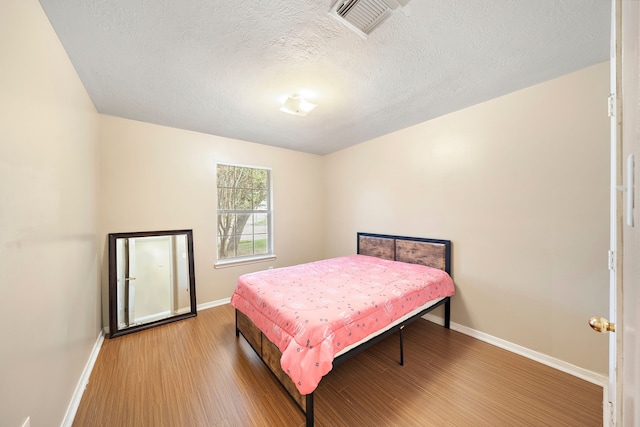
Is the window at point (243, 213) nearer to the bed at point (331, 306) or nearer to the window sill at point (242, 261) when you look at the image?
the window sill at point (242, 261)

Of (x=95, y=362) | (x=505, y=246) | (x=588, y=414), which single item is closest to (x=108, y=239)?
(x=95, y=362)

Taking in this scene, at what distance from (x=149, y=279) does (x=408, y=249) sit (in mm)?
3434

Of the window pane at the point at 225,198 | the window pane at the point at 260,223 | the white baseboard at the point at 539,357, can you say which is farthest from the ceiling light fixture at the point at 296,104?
the white baseboard at the point at 539,357

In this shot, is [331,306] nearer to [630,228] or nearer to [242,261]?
[630,228]

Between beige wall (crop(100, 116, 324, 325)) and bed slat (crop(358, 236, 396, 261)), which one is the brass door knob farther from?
beige wall (crop(100, 116, 324, 325))

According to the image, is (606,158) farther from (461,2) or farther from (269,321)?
(269,321)

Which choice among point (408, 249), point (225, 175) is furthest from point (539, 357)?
point (225, 175)

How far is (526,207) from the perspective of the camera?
7.13 feet

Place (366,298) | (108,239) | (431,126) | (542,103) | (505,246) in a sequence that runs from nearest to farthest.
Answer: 1. (366,298)
2. (542,103)
3. (505,246)
4. (108,239)
5. (431,126)

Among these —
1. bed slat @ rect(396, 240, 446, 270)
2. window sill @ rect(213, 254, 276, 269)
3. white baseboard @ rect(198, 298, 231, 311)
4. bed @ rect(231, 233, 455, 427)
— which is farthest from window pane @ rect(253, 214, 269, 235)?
bed slat @ rect(396, 240, 446, 270)

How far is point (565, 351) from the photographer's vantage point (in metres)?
1.98

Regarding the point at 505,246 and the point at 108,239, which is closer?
the point at 505,246

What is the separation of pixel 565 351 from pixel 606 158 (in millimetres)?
1670

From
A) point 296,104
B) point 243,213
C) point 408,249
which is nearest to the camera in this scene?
point 296,104
